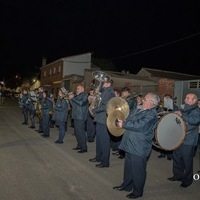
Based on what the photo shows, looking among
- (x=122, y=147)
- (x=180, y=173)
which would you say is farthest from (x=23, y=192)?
(x=180, y=173)

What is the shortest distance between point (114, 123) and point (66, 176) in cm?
149

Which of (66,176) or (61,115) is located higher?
(61,115)

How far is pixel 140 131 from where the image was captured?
5.59 metres

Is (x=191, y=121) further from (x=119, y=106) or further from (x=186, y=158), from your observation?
(x=119, y=106)

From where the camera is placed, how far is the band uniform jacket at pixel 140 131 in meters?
5.54

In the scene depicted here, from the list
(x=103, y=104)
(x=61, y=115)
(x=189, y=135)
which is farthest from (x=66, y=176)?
(x=61, y=115)

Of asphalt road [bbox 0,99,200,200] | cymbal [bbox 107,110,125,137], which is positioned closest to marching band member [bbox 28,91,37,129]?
asphalt road [bbox 0,99,200,200]

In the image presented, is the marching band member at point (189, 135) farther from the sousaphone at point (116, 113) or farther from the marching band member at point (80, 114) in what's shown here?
the marching band member at point (80, 114)

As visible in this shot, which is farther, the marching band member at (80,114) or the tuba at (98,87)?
the marching band member at (80,114)

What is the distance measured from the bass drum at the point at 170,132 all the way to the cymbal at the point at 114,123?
0.88m

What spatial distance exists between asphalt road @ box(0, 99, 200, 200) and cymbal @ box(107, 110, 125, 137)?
3.27 ft

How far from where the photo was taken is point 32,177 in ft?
22.1

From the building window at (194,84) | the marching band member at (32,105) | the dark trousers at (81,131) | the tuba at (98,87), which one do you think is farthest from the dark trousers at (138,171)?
the building window at (194,84)

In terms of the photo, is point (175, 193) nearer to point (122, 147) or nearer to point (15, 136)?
point (122, 147)
